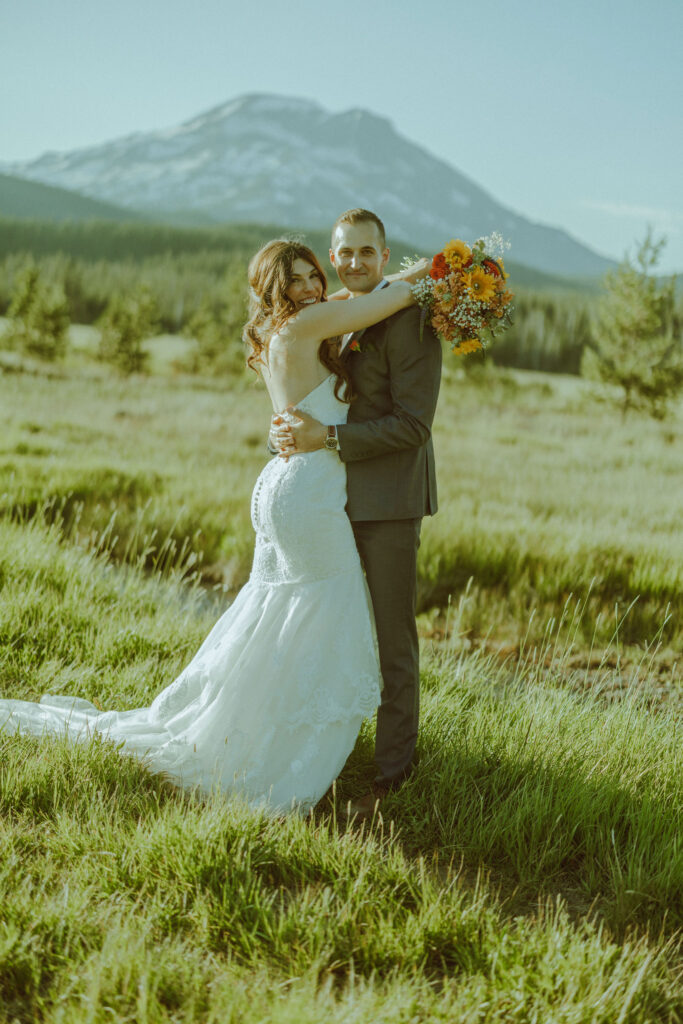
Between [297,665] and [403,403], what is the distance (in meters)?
1.31

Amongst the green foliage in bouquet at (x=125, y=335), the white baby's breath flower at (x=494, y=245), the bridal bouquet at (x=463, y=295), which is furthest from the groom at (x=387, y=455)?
the green foliage in bouquet at (x=125, y=335)

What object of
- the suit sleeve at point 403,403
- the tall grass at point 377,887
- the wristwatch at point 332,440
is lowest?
the tall grass at point 377,887

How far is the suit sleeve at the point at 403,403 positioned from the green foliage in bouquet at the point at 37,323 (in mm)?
44307

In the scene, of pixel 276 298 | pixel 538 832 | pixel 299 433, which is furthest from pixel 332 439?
pixel 538 832

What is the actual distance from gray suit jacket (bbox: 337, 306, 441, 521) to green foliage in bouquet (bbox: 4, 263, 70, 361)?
44.2 metres

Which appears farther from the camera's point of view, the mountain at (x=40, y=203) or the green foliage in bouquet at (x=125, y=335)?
the mountain at (x=40, y=203)

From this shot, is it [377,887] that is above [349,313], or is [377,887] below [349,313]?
below

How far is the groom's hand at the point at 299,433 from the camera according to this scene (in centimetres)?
355

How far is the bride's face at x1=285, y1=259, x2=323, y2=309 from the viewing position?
359 cm

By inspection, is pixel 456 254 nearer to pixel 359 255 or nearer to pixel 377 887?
pixel 359 255

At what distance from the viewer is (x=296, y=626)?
364 cm

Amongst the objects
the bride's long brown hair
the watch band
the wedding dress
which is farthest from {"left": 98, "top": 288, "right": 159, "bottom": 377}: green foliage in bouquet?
the watch band

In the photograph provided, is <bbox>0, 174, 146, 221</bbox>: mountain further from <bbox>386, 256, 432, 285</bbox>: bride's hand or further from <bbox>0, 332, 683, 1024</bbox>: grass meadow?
<bbox>386, 256, 432, 285</bbox>: bride's hand

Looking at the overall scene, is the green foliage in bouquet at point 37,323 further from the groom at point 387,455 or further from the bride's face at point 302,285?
the groom at point 387,455
